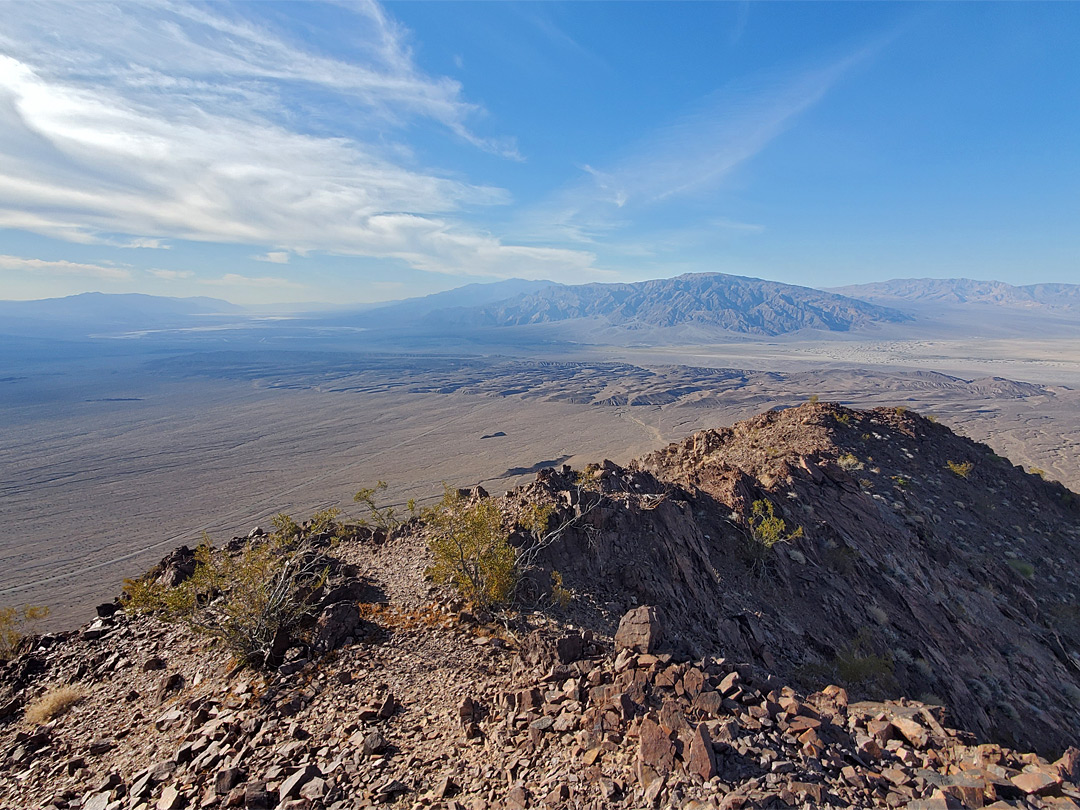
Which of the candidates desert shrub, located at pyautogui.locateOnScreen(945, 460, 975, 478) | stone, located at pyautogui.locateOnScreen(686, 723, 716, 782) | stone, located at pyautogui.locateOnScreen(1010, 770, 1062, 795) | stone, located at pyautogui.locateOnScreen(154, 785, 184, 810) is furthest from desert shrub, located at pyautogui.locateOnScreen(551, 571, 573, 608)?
desert shrub, located at pyautogui.locateOnScreen(945, 460, 975, 478)

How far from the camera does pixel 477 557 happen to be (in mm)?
9859

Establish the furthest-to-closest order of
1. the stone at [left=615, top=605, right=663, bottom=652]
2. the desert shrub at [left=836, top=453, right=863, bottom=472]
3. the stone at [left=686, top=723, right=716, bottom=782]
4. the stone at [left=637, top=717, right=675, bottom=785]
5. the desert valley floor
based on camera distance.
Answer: the desert valley floor < the desert shrub at [left=836, top=453, right=863, bottom=472] < the stone at [left=615, top=605, right=663, bottom=652] < the stone at [left=637, top=717, right=675, bottom=785] < the stone at [left=686, top=723, right=716, bottom=782]

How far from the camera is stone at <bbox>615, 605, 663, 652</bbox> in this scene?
7391 mm

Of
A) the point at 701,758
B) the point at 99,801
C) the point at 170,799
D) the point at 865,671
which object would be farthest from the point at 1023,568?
the point at 99,801

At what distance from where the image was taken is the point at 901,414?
23.4 metres

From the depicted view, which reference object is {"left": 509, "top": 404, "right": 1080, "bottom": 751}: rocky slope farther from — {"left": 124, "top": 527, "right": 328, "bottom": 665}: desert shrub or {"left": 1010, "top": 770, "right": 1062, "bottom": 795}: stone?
{"left": 124, "top": 527, "right": 328, "bottom": 665}: desert shrub

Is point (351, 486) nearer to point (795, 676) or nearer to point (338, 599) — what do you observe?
point (338, 599)

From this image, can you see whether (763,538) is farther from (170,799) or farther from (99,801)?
(99,801)

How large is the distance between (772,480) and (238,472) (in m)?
62.8

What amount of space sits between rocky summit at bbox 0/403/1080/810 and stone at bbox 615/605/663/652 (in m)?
0.04

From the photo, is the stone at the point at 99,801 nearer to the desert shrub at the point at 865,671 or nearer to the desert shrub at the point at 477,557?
the desert shrub at the point at 477,557

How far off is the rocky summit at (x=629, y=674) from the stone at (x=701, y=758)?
2 cm

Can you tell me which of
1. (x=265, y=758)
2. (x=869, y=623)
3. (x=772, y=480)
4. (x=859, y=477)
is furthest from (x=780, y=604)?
(x=265, y=758)

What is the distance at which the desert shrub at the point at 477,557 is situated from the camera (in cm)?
942
